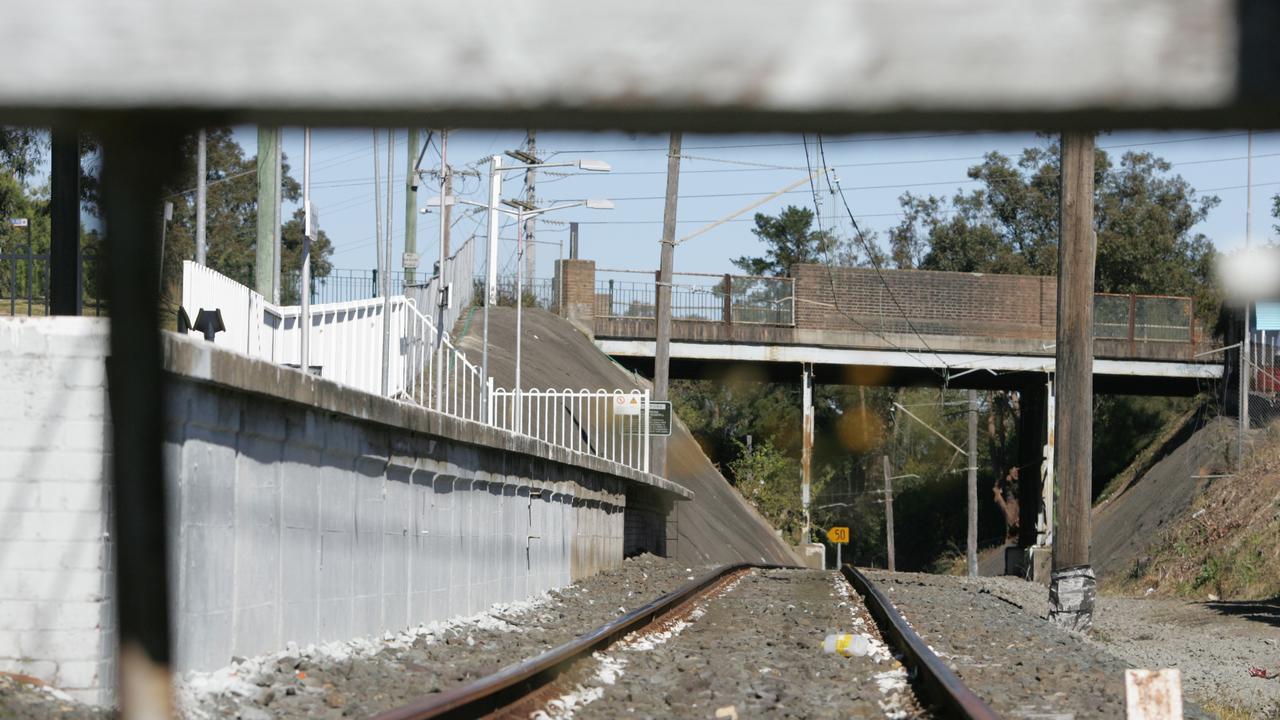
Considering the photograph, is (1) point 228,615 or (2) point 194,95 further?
(1) point 228,615

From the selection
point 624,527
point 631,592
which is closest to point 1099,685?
point 631,592

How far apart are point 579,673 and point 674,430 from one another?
116 ft

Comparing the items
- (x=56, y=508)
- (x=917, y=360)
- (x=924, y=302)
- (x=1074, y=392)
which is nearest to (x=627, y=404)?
(x=1074, y=392)

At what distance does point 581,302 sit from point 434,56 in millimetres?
44102

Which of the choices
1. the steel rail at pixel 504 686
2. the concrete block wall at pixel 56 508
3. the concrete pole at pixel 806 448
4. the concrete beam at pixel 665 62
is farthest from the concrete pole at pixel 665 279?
the concrete beam at pixel 665 62

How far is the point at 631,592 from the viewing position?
18625mm

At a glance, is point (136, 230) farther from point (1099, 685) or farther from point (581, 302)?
point (581, 302)

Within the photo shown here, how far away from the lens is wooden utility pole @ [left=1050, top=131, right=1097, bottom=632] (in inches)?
619

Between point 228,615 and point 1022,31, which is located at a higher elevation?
point 1022,31

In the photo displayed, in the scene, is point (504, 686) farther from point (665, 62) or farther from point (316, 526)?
point (665, 62)

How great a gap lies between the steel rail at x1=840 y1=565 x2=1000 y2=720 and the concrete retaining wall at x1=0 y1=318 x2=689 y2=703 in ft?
12.0

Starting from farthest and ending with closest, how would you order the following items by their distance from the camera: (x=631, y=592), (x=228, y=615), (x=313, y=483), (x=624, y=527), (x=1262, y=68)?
1. (x=624, y=527)
2. (x=631, y=592)
3. (x=313, y=483)
4. (x=228, y=615)
5. (x=1262, y=68)

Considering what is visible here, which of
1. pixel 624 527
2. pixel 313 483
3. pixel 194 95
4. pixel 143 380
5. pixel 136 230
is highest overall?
pixel 194 95

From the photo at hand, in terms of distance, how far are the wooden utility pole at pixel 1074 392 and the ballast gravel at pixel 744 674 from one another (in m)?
2.79
